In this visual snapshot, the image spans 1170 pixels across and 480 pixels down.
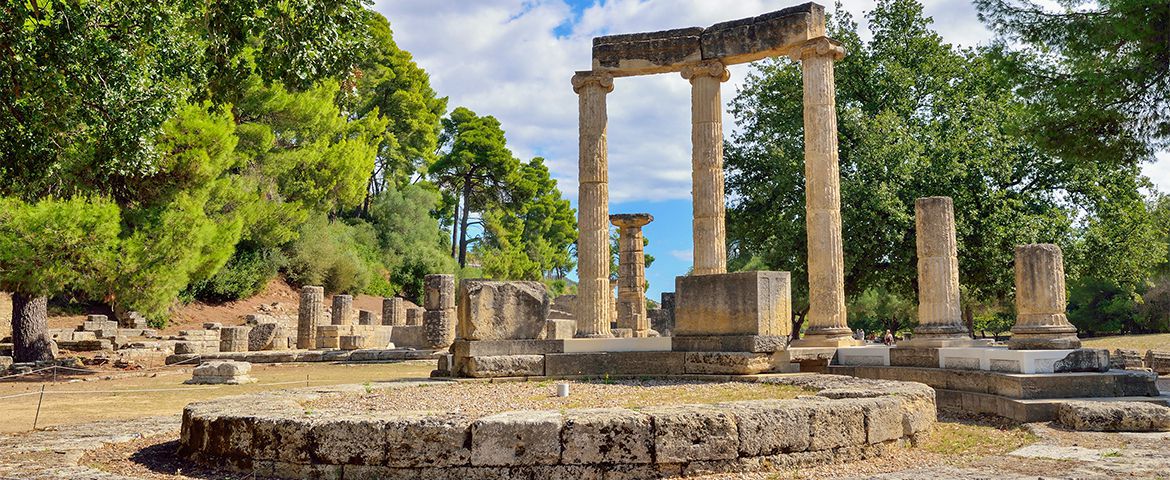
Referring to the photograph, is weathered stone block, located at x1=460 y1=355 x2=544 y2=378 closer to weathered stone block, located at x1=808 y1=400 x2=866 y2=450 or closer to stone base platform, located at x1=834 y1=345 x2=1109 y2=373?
stone base platform, located at x1=834 y1=345 x2=1109 y2=373

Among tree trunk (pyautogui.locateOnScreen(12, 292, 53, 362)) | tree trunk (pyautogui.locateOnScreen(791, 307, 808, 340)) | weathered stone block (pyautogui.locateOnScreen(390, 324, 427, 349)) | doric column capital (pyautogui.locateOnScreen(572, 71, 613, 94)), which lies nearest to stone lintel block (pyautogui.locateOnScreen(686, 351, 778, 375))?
doric column capital (pyautogui.locateOnScreen(572, 71, 613, 94))

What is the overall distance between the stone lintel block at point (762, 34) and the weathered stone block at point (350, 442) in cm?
1466

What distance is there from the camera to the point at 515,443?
5.36 meters

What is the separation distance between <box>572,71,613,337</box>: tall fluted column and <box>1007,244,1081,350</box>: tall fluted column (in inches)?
351

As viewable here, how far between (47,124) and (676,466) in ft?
25.4

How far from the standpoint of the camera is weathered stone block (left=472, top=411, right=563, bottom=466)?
17.5 feet

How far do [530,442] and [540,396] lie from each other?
3.52m

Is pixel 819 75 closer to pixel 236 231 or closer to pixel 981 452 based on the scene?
pixel 981 452

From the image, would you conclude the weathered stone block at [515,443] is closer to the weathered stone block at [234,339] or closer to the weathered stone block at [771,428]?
the weathered stone block at [771,428]

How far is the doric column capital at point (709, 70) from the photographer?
738 inches

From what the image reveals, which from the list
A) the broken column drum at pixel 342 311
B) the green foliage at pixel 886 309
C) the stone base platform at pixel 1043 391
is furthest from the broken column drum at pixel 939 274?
the green foliage at pixel 886 309

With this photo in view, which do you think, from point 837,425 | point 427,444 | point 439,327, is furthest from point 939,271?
point 439,327

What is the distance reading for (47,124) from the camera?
910cm

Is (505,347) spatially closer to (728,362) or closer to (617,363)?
(617,363)
